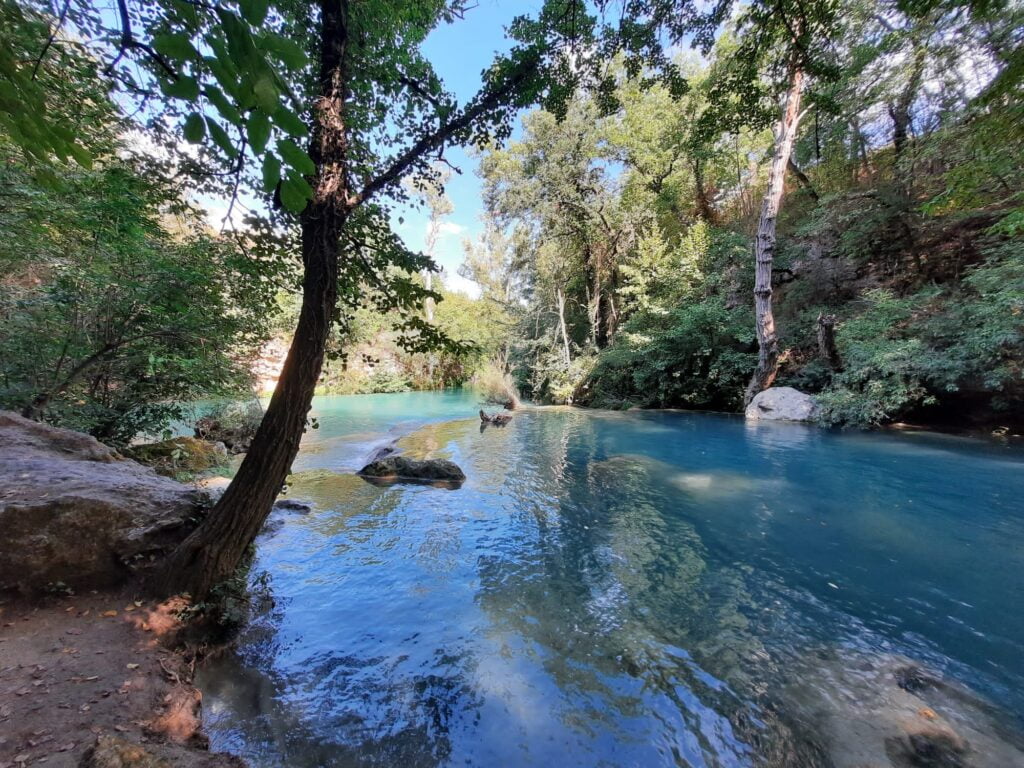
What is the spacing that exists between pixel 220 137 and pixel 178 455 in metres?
7.98

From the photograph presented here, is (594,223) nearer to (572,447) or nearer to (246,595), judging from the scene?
(572,447)

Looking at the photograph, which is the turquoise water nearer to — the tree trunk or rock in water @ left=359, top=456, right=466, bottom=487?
rock in water @ left=359, top=456, right=466, bottom=487

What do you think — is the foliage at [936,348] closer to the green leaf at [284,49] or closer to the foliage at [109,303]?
the green leaf at [284,49]

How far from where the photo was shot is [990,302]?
8766 mm

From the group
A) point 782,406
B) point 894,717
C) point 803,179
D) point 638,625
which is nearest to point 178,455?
point 638,625

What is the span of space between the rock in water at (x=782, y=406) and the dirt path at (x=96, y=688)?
45.8 ft

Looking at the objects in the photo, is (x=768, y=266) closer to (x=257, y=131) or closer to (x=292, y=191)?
(x=292, y=191)

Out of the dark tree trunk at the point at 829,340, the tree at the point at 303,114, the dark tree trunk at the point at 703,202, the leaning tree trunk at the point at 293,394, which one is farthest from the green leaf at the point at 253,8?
the dark tree trunk at the point at 703,202

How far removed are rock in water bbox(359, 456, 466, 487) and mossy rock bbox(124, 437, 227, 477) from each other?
108 inches

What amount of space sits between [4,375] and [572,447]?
375 inches

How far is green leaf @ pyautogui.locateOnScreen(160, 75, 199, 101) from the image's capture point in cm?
97

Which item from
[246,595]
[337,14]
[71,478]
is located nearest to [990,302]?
[337,14]

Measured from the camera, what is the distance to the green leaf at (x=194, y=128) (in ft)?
3.29

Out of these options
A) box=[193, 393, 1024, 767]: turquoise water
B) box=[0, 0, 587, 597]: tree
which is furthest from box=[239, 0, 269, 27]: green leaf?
box=[193, 393, 1024, 767]: turquoise water
